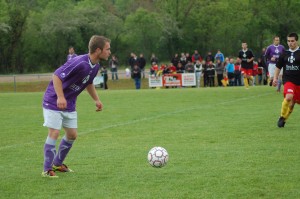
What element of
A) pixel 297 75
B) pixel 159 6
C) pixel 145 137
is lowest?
pixel 145 137

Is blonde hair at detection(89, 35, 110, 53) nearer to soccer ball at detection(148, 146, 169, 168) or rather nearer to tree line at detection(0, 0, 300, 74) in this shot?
soccer ball at detection(148, 146, 169, 168)

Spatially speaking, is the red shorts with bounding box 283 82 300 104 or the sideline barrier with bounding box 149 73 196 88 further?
the sideline barrier with bounding box 149 73 196 88

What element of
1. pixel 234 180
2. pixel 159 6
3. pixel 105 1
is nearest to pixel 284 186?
pixel 234 180

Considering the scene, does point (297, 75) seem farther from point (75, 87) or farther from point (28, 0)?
point (28, 0)

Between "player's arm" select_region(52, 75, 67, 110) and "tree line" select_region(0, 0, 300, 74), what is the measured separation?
137 feet

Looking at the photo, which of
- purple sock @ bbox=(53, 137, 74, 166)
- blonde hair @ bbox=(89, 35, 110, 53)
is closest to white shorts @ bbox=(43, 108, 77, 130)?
purple sock @ bbox=(53, 137, 74, 166)

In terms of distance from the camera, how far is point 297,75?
11828mm

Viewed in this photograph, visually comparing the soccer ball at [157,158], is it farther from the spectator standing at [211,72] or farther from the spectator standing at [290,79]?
the spectator standing at [211,72]

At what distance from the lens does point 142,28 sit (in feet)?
180

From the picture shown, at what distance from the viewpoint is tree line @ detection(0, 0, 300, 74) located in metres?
50.4

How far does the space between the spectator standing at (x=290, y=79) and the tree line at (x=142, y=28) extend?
3840cm

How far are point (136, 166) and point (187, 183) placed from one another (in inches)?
53.0

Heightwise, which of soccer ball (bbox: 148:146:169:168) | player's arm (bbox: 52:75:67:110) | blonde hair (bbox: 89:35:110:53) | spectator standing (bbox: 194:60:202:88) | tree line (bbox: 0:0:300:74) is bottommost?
soccer ball (bbox: 148:146:169:168)

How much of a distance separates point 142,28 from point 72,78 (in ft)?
157
